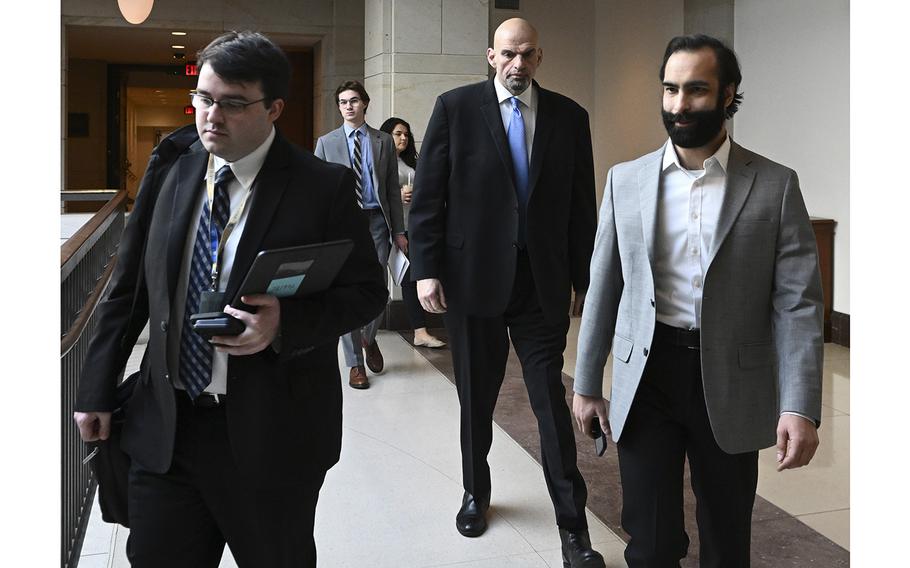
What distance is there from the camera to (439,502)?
15.2 ft

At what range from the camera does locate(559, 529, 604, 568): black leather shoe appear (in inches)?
147

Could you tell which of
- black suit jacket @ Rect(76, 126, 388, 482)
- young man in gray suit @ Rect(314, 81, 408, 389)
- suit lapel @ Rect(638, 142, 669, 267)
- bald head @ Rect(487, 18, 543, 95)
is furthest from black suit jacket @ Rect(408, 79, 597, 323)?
young man in gray suit @ Rect(314, 81, 408, 389)

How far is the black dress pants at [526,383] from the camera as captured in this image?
3.88m

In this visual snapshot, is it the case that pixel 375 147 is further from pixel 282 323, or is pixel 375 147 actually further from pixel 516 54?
pixel 282 323

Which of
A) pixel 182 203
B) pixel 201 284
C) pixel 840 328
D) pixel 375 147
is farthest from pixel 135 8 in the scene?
pixel 201 284

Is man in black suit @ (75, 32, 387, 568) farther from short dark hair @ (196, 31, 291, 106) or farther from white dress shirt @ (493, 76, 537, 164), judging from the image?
white dress shirt @ (493, 76, 537, 164)

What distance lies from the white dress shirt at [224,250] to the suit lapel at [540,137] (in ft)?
5.76

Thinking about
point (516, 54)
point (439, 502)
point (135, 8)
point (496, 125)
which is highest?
point (135, 8)

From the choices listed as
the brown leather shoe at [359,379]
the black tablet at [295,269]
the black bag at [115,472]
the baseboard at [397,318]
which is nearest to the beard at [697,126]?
the black tablet at [295,269]

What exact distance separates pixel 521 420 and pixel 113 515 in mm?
3853

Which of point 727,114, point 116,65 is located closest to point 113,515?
point 727,114

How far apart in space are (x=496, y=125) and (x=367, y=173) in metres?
3.36

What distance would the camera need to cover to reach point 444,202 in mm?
4180
